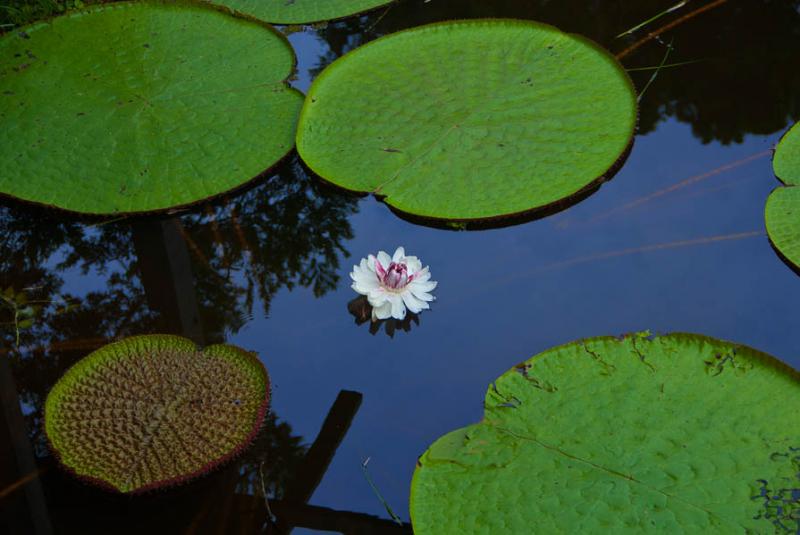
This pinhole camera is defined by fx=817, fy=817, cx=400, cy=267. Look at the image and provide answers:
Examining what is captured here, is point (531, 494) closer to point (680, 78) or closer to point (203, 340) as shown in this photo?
point (203, 340)

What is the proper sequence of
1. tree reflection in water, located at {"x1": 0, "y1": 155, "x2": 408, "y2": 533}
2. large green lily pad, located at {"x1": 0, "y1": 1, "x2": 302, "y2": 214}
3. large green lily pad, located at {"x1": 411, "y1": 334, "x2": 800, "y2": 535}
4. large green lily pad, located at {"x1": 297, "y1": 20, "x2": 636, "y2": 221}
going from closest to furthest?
large green lily pad, located at {"x1": 411, "y1": 334, "x2": 800, "y2": 535} < tree reflection in water, located at {"x1": 0, "y1": 155, "x2": 408, "y2": 533} < large green lily pad, located at {"x1": 297, "y1": 20, "x2": 636, "y2": 221} < large green lily pad, located at {"x1": 0, "y1": 1, "x2": 302, "y2": 214}

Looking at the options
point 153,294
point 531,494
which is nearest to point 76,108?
point 153,294

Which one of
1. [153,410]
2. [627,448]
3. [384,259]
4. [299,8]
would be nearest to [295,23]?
[299,8]

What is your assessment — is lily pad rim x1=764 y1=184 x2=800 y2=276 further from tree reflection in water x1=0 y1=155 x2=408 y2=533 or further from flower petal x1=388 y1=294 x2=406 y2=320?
tree reflection in water x1=0 y1=155 x2=408 y2=533

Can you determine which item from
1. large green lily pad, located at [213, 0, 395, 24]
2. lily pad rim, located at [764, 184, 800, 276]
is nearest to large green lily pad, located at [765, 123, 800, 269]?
lily pad rim, located at [764, 184, 800, 276]

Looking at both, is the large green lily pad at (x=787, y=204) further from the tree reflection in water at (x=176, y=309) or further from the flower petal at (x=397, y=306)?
the tree reflection in water at (x=176, y=309)

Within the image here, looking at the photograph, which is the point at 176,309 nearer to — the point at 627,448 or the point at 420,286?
the point at 420,286

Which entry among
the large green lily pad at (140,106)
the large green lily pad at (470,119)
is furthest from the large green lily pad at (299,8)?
the large green lily pad at (470,119)
